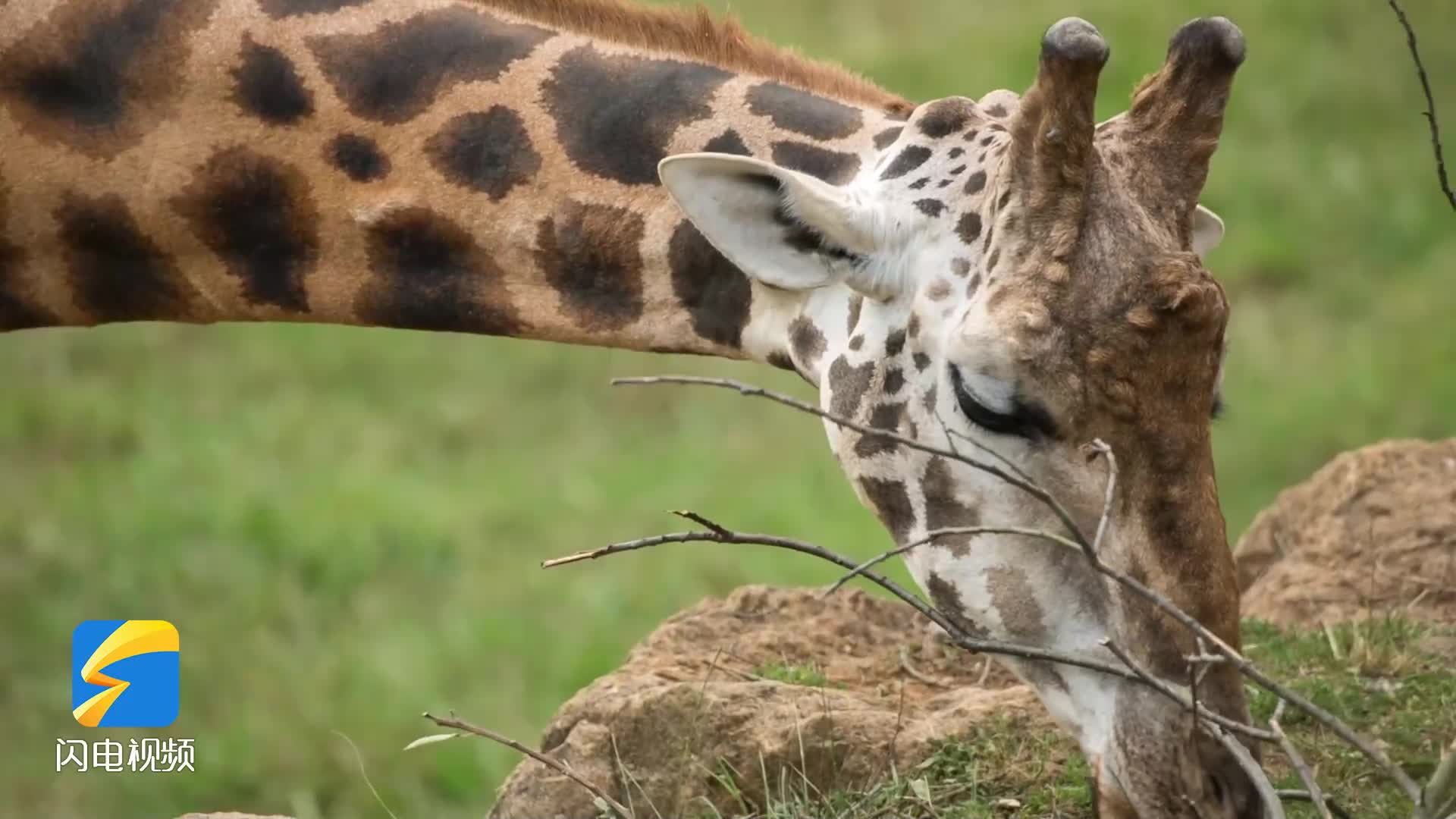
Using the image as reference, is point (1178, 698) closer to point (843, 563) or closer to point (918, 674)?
point (843, 563)

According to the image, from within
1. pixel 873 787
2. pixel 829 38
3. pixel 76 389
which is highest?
pixel 873 787

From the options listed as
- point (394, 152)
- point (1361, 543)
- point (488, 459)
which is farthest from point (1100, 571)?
point (488, 459)

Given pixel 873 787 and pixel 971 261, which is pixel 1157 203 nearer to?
pixel 971 261

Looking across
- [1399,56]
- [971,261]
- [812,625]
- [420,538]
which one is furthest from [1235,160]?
[971,261]

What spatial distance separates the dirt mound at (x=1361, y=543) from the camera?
5469 mm

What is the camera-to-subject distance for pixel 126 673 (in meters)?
5.73

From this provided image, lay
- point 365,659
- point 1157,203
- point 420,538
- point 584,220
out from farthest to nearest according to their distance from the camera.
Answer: point 420,538 < point 365,659 < point 584,220 < point 1157,203

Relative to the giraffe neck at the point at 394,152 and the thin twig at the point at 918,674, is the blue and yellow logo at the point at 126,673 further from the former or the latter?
the thin twig at the point at 918,674

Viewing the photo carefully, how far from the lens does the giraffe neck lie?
4711 millimetres

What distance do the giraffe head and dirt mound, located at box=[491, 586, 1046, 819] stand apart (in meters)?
0.43

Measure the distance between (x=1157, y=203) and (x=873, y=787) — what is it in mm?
1395

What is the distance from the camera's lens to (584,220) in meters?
4.71

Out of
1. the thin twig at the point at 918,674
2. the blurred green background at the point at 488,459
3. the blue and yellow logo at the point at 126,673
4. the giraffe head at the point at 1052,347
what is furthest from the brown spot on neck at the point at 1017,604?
the blurred green background at the point at 488,459

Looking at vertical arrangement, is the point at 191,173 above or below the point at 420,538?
above
